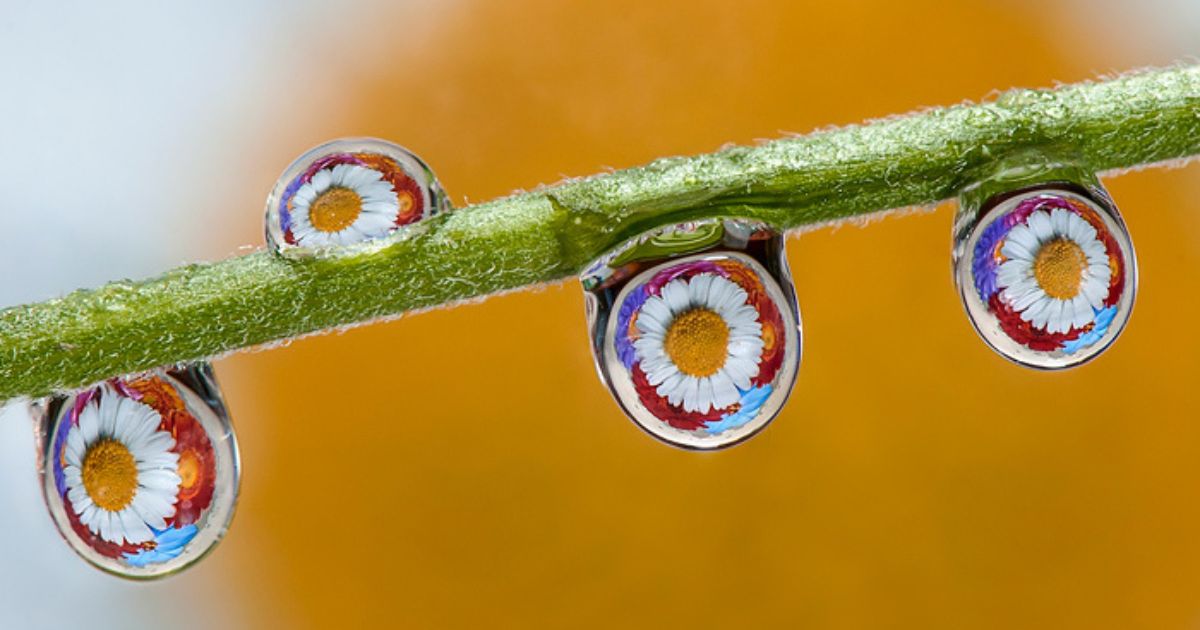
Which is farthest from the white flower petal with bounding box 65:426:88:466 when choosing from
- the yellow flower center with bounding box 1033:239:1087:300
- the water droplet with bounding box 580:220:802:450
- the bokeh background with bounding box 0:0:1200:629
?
the bokeh background with bounding box 0:0:1200:629

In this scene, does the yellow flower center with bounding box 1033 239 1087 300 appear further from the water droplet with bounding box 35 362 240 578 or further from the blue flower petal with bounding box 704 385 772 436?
the water droplet with bounding box 35 362 240 578

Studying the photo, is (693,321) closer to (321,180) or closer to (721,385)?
(721,385)

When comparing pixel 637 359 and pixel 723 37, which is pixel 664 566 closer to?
pixel 723 37

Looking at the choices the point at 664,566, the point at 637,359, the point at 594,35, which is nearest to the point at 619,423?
the point at 664,566

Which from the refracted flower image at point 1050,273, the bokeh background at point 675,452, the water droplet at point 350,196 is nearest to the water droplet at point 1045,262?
the refracted flower image at point 1050,273

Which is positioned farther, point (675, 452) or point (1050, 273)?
point (675, 452)

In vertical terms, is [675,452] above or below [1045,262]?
above

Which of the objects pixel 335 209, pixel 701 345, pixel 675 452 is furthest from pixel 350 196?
pixel 675 452
